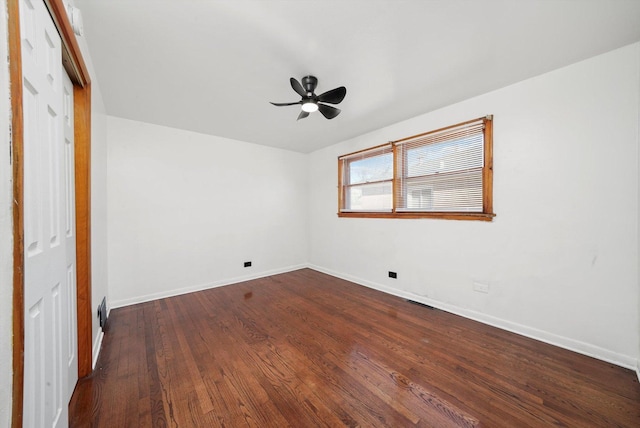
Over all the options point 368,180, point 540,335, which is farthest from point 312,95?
point 540,335

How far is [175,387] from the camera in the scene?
1.67 metres

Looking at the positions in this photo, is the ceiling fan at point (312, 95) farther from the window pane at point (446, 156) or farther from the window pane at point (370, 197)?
the window pane at point (370, 197)

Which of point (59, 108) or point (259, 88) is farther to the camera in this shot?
point (259, 88)

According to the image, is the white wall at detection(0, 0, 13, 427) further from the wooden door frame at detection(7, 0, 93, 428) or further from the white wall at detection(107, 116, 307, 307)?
the white wall at detection(107, 116, 307, 307)

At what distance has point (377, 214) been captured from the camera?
12.1ft

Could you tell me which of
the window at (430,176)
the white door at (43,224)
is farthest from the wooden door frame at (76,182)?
the window at (430,176)

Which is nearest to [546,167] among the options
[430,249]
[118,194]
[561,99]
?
[561,99]

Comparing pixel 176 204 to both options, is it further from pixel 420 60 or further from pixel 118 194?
pixel 420 60

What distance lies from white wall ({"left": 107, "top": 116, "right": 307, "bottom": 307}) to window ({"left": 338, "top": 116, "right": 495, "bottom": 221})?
159 cm

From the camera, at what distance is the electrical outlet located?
2559 millimetres

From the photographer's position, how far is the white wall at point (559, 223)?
1874mm

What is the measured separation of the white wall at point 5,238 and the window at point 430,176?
329 centimetres

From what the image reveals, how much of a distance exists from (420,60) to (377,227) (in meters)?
2.29

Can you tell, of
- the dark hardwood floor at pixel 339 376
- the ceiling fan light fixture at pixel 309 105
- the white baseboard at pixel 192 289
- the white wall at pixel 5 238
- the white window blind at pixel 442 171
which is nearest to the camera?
the white wall at pixel 5 238
